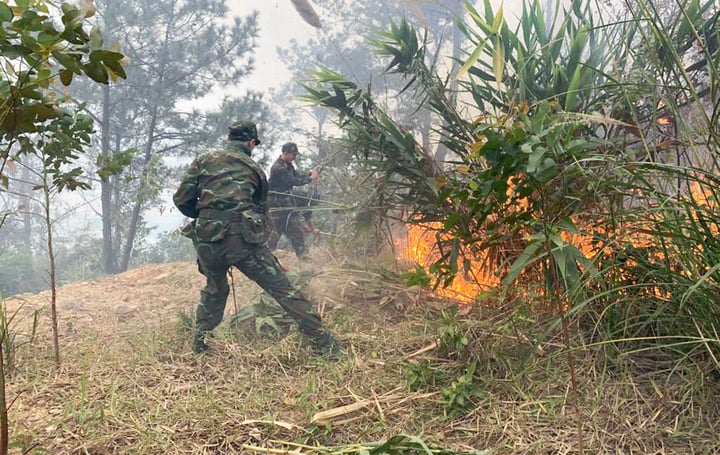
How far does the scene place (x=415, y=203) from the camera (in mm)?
3014

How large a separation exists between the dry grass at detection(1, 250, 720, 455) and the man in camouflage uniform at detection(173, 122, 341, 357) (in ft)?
0.63

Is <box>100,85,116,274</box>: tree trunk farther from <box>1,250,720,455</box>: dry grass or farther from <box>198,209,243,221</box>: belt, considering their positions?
<box>198,209,243,221</box>: belt

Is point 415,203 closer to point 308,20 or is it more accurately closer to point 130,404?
point 130,404

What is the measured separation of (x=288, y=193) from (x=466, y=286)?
2653 millimetres

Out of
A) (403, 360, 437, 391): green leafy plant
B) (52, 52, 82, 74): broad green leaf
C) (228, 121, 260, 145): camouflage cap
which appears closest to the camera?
(52, 52, 82, 74): broad green leaf

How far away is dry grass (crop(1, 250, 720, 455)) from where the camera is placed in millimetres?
1595

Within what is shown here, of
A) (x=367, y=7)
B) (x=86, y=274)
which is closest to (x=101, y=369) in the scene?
(x=86, y=274)

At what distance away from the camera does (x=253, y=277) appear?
2820 mm

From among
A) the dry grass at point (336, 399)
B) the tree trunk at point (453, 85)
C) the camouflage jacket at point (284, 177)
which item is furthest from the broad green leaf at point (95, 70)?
the camouflage jacket at point (284, 177)

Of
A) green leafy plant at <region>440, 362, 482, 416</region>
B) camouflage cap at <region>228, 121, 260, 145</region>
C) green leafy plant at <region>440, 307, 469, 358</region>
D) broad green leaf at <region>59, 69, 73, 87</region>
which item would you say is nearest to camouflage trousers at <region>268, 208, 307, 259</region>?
camouflage cap at <region>228, 121, 260, 145</region>

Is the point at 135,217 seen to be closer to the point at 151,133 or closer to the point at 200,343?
the point at 151,133

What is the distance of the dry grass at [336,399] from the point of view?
1.59m

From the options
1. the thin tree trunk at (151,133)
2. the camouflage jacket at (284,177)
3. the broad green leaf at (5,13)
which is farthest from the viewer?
the thin tree trunk at (151,133)

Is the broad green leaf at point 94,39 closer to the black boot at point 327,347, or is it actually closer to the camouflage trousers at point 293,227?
the black boot at point 327,347
